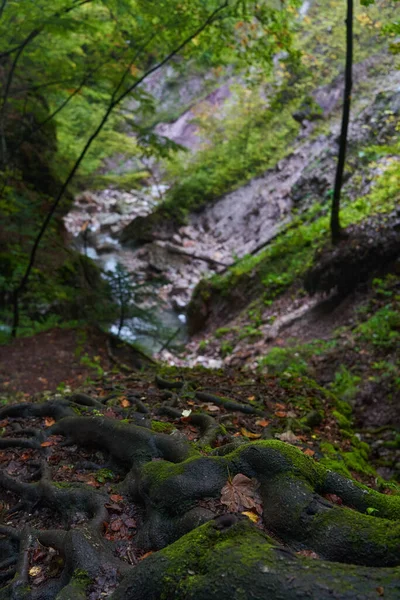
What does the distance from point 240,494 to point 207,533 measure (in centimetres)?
54

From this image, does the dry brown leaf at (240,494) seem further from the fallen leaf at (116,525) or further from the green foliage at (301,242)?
the green foliage at (301,242)

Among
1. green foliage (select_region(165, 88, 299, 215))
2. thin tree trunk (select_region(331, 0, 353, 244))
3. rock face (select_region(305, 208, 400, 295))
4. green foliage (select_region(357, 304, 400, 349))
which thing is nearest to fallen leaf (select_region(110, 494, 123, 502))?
green foliage (select_region(357, 304, 400, 349))

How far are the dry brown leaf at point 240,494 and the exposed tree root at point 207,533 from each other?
0.10ft

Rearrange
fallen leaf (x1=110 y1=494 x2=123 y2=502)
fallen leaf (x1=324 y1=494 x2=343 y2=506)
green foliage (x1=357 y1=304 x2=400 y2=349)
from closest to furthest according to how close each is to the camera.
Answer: fallen leaf (x1=324 y1=494 x2=343 y2=506) < fallen leaf (x1=110 y1=494 x2=123 y2=502) < green foliage (x1=357 y1=304 x2=400 y2=349)

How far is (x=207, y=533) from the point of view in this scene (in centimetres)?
218

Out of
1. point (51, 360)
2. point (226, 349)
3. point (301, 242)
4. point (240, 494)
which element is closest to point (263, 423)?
point (240, 494)

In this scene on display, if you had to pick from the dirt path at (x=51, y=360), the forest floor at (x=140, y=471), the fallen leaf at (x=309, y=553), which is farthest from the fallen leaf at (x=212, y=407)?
the dirt path at (x=51, y=360)

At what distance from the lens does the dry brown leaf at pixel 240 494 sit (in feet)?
8.54

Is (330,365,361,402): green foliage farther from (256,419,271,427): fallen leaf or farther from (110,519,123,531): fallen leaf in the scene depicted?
(110,519,123,531): fallen leaf

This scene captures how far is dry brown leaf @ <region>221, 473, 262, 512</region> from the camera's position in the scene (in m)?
2.60

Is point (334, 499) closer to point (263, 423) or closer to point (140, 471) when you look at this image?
point (140, 471)

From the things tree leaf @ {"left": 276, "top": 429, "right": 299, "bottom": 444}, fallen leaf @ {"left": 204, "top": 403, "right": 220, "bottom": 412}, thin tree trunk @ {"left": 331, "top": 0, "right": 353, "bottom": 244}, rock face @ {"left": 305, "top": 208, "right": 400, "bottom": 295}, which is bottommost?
tree leaf @ {"left": 276, "top": 429, "right": 299, "bottom": 444}

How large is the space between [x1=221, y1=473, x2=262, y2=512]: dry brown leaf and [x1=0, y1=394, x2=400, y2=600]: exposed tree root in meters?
0.03

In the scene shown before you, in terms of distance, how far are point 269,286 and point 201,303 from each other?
288cm
